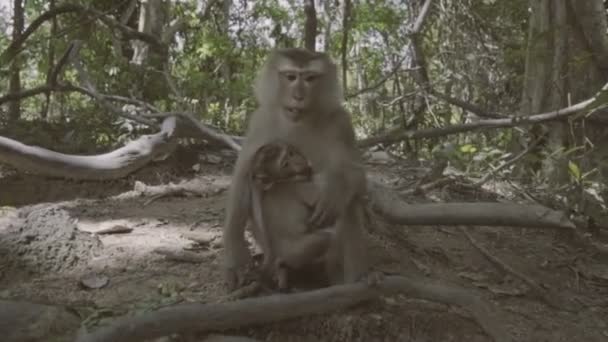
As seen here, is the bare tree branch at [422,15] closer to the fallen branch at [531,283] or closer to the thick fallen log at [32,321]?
the fallen branch at [531,283]

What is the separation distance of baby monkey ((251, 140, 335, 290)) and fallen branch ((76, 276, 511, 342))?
0.40 metres

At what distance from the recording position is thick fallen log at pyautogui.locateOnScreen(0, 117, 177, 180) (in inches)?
157

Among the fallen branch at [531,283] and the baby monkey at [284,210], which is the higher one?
the baby monkey at [284,210]

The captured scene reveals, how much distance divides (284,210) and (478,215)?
3.72 feet

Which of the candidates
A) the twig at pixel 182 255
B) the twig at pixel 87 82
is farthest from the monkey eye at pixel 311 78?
the twig at pixel 87 82

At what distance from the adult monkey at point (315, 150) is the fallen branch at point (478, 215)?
0.42m

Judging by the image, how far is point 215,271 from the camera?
12.2 feet

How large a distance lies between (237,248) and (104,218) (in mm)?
2003

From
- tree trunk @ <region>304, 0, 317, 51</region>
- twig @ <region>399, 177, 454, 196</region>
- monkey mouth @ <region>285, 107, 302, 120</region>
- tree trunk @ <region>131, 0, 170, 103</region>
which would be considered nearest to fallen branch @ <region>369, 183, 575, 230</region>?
monkey mouth @ <region>285, 107, 302, 120</region>

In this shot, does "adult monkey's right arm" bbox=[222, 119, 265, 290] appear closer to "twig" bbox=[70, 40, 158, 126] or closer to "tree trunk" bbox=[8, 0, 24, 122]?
"twig" bbox=[70, 40, 158, 126]

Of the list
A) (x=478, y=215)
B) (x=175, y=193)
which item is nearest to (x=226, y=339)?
(x=478, y=215)

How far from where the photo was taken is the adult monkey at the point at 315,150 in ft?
10.6

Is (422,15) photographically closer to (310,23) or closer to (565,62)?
(565,62)

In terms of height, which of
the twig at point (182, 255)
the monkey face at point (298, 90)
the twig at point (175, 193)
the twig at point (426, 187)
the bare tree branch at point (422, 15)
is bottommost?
the twig at point (182, 255)
